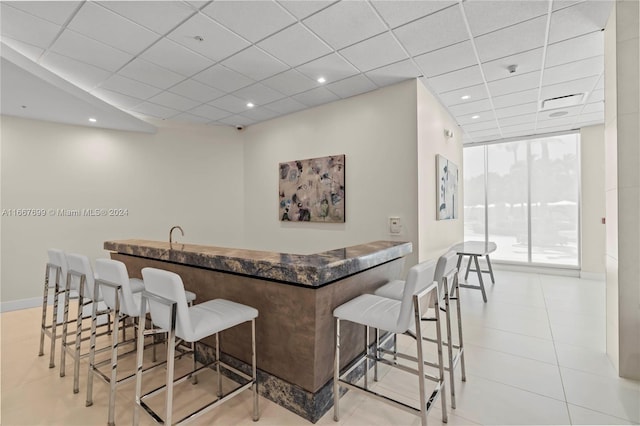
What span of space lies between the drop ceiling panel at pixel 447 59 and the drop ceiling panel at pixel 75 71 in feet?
11.8

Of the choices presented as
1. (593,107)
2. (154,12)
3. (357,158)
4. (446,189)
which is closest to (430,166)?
(446,189)

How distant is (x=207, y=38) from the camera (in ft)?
9.07

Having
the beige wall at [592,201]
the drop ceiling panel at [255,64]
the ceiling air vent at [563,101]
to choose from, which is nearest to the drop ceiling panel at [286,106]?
the drop ceiling panel at [255,64]

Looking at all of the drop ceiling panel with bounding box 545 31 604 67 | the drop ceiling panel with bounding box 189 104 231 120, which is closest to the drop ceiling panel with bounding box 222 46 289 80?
the drop ceiling panel with bounding box 189 104 231 120

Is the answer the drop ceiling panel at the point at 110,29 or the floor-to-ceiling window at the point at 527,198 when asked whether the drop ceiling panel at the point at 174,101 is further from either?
the floor-to-ceiling window at the point at 527,198

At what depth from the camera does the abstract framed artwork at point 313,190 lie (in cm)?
435

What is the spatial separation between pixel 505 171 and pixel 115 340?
7371mm

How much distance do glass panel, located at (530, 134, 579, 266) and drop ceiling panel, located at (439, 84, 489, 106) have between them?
3.15 m

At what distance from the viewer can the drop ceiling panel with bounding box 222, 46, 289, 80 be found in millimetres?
3055

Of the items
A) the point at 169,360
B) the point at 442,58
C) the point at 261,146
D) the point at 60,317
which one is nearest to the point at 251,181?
the point at 261,146

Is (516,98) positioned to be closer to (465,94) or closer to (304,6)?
(465,94)

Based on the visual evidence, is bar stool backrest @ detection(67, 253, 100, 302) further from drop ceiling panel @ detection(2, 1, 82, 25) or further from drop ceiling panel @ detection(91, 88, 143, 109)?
drop ceiling panel @ detection(91, 88, 143, 109)

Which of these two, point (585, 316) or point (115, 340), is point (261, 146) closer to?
point (115, 340)

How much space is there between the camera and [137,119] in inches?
183
